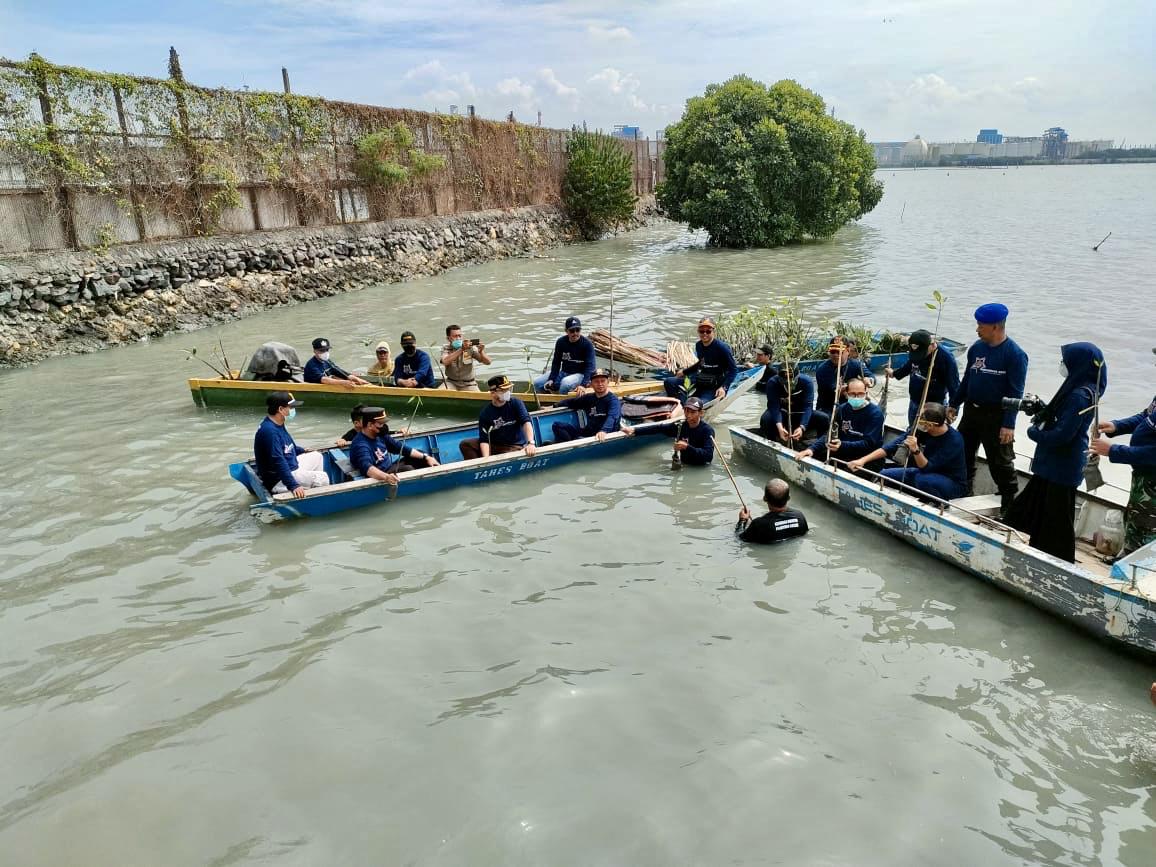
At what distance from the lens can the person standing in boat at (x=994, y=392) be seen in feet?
24.7

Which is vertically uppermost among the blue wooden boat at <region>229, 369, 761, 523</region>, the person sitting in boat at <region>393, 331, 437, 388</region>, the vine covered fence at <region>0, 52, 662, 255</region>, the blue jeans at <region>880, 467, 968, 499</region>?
the vine covered fence at <region>0, 52, 662, 255</region>

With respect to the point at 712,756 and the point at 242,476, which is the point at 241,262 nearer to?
the point at 242,476

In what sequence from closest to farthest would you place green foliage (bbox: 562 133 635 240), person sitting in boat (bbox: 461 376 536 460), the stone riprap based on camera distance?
person sitting in boat (bbox: 461 376 536 460) → the stone riprap → green foliage (bbox: 562 133 635 240)

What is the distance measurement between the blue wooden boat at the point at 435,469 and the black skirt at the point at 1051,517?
492cm

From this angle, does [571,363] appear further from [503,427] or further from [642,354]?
[503,427]

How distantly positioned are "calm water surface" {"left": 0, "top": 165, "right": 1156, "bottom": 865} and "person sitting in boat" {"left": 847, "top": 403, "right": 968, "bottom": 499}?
2.48 feet

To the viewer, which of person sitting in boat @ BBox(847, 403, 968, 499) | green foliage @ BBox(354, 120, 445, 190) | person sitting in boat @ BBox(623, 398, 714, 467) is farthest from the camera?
green foliage @ BBox(354, 120, 445, 190)

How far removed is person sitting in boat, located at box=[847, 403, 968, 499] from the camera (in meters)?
7.67

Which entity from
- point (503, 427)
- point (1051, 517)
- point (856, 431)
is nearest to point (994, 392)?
point (1051, 517)

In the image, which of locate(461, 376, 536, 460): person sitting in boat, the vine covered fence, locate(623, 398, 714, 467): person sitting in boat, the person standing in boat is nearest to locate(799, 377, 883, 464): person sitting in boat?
the person standing in boat

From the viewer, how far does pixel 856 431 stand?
917 centimetres

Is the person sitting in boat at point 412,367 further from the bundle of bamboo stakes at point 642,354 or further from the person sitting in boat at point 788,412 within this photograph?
the person sitting in boat at point 788,412

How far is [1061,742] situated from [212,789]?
5.69 metres

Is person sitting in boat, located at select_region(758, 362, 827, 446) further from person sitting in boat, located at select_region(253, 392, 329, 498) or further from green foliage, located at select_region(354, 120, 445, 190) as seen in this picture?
green foliage, located at select_region(354, 120, 445, 190)
